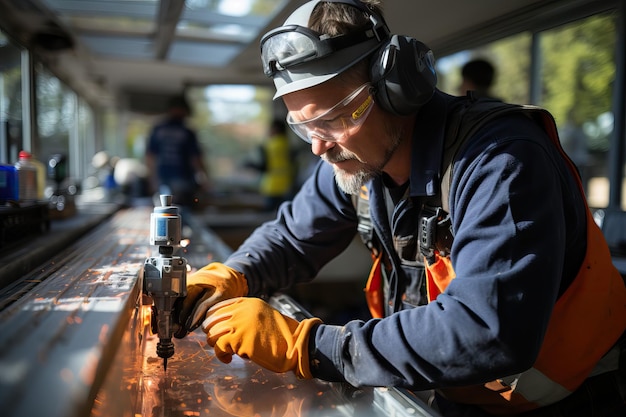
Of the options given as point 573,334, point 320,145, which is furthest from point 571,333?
point 320,145

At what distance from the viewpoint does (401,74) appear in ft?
3.90

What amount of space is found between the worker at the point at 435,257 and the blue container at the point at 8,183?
3.24 feet

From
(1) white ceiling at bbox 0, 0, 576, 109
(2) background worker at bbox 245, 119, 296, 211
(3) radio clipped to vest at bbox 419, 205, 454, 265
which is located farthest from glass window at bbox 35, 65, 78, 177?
(3) radio clipped to vest at bbox 419, 205, 454, 265

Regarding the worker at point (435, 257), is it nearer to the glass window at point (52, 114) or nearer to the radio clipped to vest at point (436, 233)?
the radio clipped to vest at point (436, 233)

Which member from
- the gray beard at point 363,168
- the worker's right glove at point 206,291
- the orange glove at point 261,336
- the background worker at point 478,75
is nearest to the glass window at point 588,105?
the background worker at point 478,75

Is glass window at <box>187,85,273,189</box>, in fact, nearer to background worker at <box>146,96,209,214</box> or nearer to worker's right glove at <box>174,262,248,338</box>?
background worker at <box>146,96,209,214</box>

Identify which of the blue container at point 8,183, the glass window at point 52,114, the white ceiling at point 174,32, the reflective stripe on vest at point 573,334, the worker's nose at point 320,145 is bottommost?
the reflective stripe on vest at point 573,334

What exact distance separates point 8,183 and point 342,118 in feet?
4.48

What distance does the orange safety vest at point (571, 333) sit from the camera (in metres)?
1.14

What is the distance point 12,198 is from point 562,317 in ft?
6.15

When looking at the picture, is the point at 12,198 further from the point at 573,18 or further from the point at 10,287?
the point at 573,18

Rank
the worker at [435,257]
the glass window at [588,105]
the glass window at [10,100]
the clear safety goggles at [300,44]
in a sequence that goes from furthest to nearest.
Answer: the glass window at [588,105] < the glass window at [10,100] < the clear safety goggles at [300,44] < the worker at [435,257]

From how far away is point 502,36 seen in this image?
8.82ft

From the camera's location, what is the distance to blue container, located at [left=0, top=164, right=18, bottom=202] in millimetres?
1879
